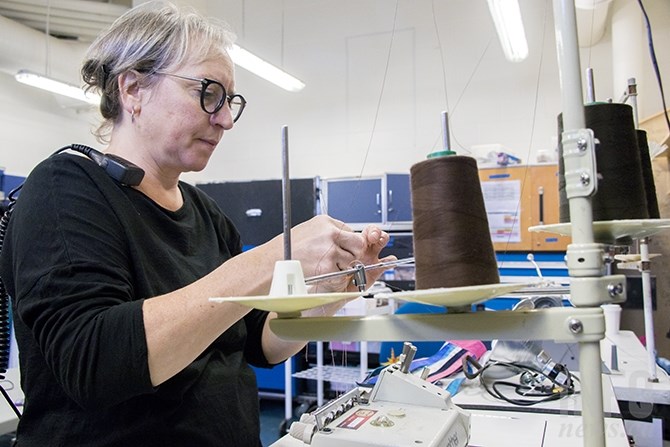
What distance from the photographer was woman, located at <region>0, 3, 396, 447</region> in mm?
619

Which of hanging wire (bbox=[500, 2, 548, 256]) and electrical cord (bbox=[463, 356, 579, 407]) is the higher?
hanging wire (bbox=[500, 2, 548, 256])

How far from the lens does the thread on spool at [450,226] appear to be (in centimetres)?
58

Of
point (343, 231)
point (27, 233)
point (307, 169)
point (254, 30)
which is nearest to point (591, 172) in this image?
point (343, 231)

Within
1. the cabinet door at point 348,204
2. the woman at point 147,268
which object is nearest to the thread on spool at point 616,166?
the woman at point 147,268

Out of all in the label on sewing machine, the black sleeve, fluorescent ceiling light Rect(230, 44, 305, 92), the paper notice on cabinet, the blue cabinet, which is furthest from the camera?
fluorescent ceiling light Rect(230, 44, 305, 92)

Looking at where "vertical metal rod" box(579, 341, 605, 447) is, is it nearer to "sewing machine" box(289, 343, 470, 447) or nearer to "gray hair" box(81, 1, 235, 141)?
"sewing machine" box(289, 343, 470, 447)

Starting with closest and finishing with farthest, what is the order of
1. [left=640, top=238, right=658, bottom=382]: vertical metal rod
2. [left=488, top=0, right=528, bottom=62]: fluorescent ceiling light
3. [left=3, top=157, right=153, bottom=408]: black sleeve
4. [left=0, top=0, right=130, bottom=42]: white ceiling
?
[left=3, top=157, right=153, bottom=408]: black sleeve
[left=640, top=238, right=658, bottom=382]: vertical metal rod
[left=488, top=0, right=528, bottom=62]: fluorescent ceiling light
[left=0, top=0, right=130, bottom=42]: white ceiling

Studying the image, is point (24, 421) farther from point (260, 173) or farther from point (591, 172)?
point (260, 173)

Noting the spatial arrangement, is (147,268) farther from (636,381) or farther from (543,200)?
(543,200)

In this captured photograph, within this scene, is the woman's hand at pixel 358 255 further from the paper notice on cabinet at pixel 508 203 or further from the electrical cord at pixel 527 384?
the paper notice on cabinet at pixel 508 203

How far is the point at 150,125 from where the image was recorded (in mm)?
880

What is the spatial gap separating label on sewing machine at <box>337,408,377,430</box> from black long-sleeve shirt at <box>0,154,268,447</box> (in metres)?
0.20

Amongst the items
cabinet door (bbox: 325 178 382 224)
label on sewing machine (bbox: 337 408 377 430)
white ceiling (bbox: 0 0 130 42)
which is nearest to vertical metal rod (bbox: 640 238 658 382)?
cabinet door (bbox: 325 178 382 224)

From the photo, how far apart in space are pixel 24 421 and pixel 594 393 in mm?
754
